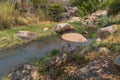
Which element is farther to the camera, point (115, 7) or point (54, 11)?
point (54, 11)

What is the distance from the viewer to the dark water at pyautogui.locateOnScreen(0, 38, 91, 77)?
30.0ft

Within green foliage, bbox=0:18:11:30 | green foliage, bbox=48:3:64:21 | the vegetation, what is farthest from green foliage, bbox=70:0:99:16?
green foliage, bbox=0:18:11:30

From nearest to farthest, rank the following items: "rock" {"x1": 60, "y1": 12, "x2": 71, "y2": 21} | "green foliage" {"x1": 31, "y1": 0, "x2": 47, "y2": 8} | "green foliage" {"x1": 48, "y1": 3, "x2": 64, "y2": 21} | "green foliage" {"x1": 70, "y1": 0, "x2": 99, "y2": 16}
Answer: "green foliage" {"x1": 31, "y1": 0, "x2": 47, "y2": 8} < "green foliage" {"x1": 48, "y1": 3, "x2": 64, "y2": 21} < "rock" {"x1": 60, "y1": 12, "x2": 71, "y2": 21} < "green foliage" {"x1": 70, "y1": 0, "x2": 99, "y2": 16}

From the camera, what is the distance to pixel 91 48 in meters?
7.00

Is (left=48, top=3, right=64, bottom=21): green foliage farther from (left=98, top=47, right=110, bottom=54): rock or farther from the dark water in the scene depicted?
(left=98, top=47, right=110, bottom=54): rock

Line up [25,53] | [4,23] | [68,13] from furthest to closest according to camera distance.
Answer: [68,13] → [4,23] → [25,53]

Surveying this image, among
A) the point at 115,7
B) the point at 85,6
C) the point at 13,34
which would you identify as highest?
the point at 115,7

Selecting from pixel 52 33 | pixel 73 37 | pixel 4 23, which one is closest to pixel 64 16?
pixel 52 33

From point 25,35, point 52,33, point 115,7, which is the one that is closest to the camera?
point 25,35

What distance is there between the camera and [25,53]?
1070 centimetres

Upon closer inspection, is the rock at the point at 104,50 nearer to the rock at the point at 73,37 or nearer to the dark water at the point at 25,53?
the dark water at the point at 25,53

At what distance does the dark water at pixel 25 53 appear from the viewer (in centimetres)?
914

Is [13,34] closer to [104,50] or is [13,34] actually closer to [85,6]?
[104,50]

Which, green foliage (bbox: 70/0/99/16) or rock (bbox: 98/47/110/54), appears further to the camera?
green foliage (bbox: 70/0/99/16)
